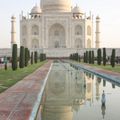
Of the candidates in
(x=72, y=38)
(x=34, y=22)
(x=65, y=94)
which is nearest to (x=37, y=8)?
(x=34, y=22)

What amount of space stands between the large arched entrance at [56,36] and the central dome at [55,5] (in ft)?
6.60

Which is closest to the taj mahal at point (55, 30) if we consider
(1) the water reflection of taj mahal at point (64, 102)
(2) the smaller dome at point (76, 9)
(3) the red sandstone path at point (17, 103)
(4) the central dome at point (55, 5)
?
(4) the central dome at point (55, 5)

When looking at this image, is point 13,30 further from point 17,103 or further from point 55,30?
point 17,103

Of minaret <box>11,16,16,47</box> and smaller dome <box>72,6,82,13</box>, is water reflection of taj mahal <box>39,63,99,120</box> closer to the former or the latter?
minaret <box>11,16,16,47</box>

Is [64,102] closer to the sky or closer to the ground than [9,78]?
closer to the ground

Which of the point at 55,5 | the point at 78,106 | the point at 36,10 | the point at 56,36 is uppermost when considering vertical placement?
the point at 55,5

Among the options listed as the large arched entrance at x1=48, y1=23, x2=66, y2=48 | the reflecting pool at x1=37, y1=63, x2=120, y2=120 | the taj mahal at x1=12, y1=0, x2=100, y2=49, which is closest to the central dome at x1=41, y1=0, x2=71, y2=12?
the taj mahal at x1=12, y1=0, x2=100, y2=49

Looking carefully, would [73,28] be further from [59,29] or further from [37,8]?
[37,8]

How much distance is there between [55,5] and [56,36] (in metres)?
3.76

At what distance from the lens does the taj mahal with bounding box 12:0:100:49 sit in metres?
44.2

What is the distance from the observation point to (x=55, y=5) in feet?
151

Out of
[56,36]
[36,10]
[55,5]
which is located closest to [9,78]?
[56,36]

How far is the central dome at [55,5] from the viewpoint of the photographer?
45844 mm

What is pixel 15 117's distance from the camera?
16.9ft
